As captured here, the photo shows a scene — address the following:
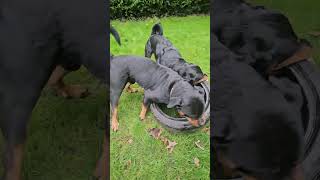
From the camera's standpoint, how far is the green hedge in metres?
2.87

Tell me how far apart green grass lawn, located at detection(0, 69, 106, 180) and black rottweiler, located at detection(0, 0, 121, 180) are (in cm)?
16

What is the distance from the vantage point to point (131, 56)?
2828 mm

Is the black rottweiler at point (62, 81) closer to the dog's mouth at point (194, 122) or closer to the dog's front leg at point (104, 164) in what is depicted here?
the dog's front leg at point (104, 164)

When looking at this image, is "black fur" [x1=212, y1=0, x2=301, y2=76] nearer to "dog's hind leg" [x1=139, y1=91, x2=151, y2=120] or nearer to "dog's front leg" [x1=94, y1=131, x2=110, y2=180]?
"dog's hind leg" [x1=139, y1=91, x2=151, y2=120]

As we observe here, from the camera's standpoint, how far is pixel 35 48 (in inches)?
107

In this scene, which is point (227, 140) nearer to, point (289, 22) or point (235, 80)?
point (235, 80)

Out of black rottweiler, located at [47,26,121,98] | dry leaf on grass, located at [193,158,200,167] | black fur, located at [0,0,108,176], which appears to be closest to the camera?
black fur, located at [0,0,108,176]

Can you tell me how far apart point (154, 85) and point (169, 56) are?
0.19 m

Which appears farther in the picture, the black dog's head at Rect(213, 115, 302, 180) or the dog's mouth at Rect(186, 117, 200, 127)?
the dog's mouth at Rect(186, 117, 200, 127)

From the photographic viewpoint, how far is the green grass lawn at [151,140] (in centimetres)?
286

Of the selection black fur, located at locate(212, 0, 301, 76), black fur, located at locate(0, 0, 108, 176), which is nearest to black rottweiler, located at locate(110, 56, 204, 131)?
black fur, located at locate(0, 0, 108, 176)

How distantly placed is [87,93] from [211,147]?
780mm

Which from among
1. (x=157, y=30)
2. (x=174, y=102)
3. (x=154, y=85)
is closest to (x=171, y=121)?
(x=174, y=102)

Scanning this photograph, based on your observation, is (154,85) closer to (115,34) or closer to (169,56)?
(169,56)
